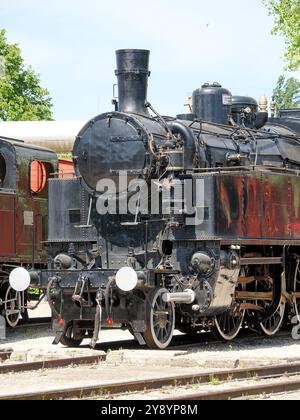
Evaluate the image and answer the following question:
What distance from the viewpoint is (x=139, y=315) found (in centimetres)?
1280

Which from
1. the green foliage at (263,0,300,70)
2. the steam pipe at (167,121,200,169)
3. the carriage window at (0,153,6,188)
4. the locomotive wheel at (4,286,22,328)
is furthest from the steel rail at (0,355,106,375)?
the green foliage at (263,0,300,70)

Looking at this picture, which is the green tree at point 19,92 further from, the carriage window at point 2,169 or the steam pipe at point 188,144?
the steam pipe at point 188,144

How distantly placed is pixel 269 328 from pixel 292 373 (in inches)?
186

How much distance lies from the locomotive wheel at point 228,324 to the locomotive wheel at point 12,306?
3.76m

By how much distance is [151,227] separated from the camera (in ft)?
44.0

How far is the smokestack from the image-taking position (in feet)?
44.9

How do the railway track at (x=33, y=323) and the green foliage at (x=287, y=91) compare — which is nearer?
the railway track at (x=33, y=323)

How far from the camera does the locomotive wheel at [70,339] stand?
540 inches

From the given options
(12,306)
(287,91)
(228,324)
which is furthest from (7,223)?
Answer: (287,91)

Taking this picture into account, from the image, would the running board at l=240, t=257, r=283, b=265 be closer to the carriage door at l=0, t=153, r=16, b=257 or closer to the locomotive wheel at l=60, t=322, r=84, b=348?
the locomotive wheel at l=60, t=322, r=84, b=348

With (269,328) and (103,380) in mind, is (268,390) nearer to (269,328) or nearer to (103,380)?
(103,380)

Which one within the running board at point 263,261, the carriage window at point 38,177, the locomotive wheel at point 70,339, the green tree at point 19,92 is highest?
the green tree at point 19,92

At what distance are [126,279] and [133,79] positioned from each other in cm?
279

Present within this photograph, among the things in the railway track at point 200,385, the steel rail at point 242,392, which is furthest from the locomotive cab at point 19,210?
the steel rail at point 242,392
